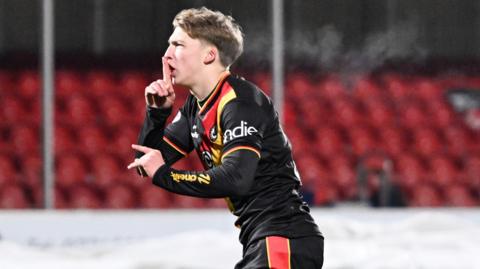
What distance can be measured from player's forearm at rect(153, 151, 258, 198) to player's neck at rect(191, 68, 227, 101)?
209 millimetres

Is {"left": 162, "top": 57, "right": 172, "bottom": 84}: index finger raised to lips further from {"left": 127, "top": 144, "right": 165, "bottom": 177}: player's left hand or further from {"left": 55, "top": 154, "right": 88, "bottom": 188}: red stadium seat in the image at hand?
{"left": 55, "top": 154, "right": 88, "bottom": 188}: red stadium seat

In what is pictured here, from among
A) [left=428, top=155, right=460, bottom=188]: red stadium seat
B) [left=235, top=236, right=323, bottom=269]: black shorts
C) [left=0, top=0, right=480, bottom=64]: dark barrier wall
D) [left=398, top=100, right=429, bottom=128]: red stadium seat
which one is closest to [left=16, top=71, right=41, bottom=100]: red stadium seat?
[left=0, top=0, right=480, bottom=64]: dark barrier wall

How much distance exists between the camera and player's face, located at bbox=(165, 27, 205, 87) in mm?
2705

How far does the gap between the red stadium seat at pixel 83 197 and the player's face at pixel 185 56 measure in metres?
4.19

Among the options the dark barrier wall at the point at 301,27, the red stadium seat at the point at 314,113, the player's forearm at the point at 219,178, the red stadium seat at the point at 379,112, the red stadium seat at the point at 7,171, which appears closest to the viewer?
the player's forearm at the point at 219,178

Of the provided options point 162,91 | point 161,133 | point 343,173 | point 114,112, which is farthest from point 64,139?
point 162,91

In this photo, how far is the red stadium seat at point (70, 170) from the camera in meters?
7.02

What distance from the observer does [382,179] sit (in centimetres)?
632

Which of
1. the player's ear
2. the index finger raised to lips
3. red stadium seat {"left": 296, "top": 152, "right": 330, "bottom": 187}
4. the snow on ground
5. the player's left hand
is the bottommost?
the snow on ground

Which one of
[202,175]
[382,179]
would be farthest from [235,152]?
[382,179]

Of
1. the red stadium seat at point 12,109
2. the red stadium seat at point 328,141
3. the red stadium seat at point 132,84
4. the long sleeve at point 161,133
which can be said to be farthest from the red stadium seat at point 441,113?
the long sleeve at point 161,133

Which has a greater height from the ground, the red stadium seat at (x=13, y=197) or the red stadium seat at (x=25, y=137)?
the red stadium seat at (x=25, y=137)

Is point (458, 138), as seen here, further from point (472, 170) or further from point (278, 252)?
point (278, 252)

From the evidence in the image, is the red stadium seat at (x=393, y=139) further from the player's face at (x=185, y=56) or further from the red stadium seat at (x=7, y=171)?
the player's face at (x=185, y=56)
